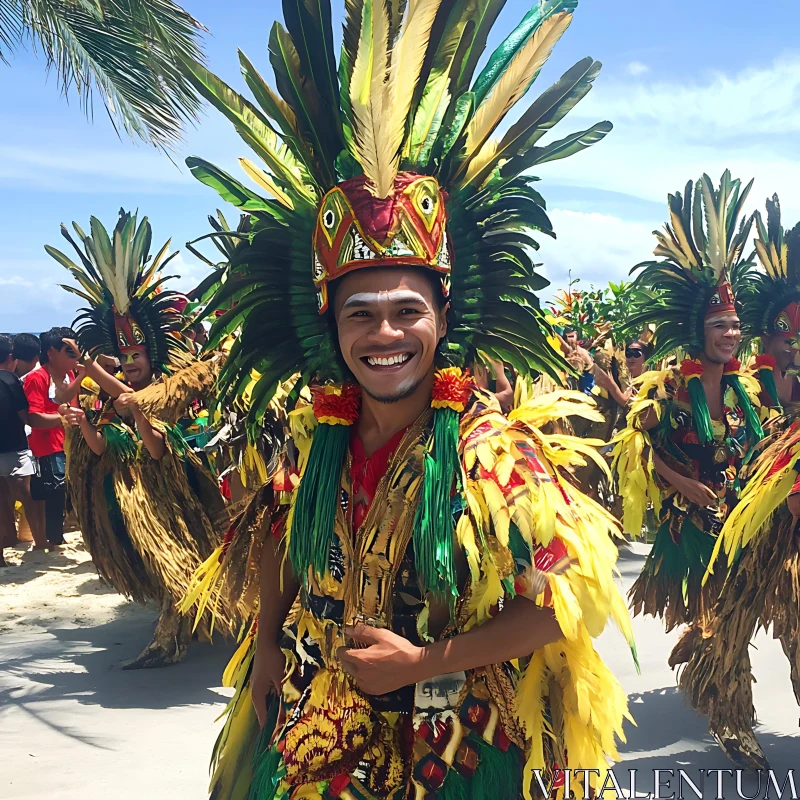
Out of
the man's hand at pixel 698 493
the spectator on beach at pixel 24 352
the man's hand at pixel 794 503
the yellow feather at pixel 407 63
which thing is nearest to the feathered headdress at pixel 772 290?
the man's hand at pixel 698 493

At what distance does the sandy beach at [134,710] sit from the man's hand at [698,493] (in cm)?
113

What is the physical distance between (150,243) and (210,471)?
1.55 m

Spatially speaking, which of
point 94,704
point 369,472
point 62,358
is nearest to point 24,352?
point 62,358

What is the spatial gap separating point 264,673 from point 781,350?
12.9ft

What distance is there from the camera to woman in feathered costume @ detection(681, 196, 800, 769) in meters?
3.29

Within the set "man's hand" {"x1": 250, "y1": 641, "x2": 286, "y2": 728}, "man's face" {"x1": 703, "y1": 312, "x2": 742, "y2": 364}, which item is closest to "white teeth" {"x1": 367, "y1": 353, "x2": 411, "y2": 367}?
"man's hand" {"x1": 250, "y1": 641, "x2": 286, "y2": 728}

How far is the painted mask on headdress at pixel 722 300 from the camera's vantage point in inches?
181

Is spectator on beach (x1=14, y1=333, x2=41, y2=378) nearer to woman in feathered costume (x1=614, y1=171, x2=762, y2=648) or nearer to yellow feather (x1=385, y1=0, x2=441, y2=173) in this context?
woman in feathered costume (x1=614, y1=171, x2=762, y2=648)

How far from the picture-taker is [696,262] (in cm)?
474

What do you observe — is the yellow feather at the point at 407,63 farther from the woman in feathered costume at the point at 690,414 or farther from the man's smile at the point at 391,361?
the woman in feathered costume at the point at 690,414

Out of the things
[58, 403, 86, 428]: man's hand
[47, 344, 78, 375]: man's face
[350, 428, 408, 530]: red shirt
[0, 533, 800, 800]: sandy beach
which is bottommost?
[0, 533, 800, 800]: sandy beach

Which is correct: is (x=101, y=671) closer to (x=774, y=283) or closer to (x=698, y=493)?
(x=698, y=493)

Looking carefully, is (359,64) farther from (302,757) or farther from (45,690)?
(45,690)

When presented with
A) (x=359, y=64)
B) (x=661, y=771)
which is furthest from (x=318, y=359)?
(x=661, y=771)
